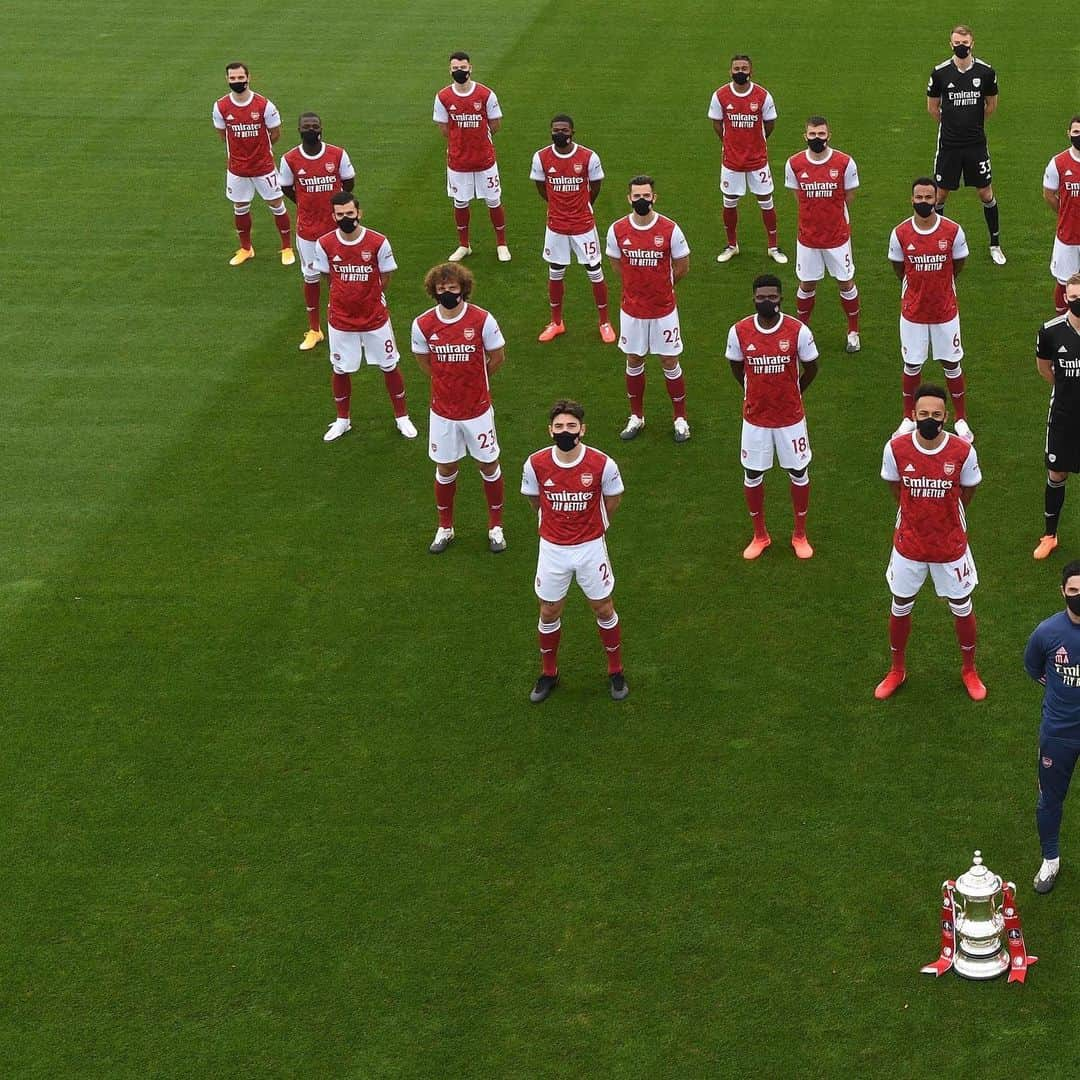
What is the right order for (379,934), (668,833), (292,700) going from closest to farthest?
(379,934), (668,833), (292,700)

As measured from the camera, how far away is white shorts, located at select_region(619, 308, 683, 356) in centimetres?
1385

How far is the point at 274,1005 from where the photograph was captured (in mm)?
8391

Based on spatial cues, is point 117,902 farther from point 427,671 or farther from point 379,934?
point 427,671

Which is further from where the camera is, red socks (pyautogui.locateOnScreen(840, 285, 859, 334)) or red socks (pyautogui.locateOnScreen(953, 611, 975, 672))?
red socks (pyautogui.locateOnScreen(840, 285, 859, 334))

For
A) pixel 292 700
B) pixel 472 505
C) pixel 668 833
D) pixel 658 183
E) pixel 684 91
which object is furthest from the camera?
pixel 684 91

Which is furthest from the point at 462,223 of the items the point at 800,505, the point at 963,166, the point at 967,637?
the point at 967,637

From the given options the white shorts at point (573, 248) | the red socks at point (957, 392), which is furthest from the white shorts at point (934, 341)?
the white shorts at point (573, 248)

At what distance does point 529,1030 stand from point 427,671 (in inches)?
137

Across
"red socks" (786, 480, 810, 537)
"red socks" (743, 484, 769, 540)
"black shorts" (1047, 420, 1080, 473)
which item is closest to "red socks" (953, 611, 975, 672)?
"black shorts" (1047, 420, 1080, 473)

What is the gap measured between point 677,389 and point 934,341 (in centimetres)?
227

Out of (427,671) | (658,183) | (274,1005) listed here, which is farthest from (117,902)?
(658,183)

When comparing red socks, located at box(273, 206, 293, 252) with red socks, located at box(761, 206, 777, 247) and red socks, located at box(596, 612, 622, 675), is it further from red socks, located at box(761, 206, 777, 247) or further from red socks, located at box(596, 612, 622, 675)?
red socks, located at box(596, 612, 622, 675)

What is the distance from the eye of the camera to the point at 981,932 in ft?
27.0

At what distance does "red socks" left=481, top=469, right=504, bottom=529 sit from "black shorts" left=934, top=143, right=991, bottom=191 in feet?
24.4
